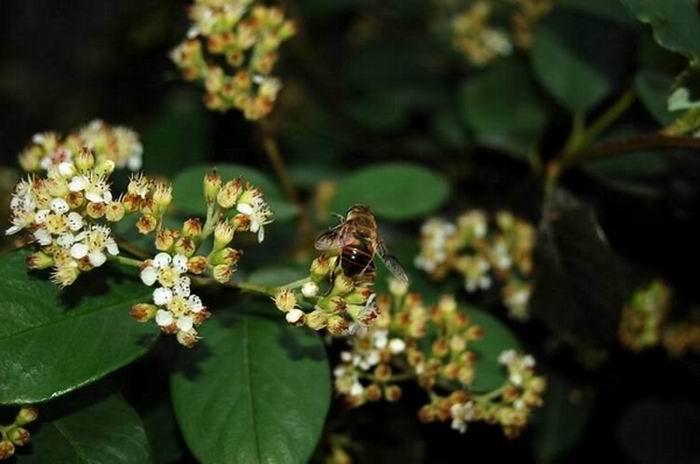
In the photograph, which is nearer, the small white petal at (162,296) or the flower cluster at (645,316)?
the small white petal at (162,296)

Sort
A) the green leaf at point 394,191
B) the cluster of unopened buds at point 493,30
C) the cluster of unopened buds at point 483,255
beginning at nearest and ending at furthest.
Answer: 1. the cluster of unopened buds at point 483,255
2. the green leaf at point 394,191
3. the cluster of unopened buds at point 493,30

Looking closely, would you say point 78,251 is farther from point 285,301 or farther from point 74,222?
point 285,301

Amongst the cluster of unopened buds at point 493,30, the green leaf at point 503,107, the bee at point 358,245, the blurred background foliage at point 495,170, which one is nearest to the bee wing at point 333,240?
the bee at point 358,245

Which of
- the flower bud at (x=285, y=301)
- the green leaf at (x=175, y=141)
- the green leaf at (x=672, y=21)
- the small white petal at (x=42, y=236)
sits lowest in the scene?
the green leaf at (x=175, y=141)

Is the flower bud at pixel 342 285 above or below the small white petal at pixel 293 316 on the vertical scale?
above

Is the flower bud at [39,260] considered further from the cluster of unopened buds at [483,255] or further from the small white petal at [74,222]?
the cluster of unopened buds at [483,255]

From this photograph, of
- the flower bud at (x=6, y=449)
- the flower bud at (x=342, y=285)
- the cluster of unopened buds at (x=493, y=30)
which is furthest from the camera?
the cluster of unopened buds at (x=493, y=30)

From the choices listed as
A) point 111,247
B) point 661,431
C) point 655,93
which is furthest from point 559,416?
point 111,247
